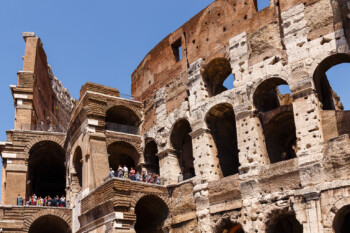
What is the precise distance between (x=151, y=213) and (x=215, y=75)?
20.7ft

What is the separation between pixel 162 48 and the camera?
23.0 metres

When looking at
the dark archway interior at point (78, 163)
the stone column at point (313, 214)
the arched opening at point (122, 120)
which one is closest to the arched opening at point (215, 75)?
the arched opening at point (122, 120)

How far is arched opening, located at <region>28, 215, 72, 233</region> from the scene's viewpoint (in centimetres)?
2211

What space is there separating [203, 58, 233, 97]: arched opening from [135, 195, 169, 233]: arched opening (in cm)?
487

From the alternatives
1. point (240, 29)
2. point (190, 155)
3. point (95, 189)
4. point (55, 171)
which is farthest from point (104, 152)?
point (55, 171)

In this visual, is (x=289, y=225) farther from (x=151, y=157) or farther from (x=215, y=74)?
(x=151, y=157)

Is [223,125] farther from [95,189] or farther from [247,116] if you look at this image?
[95,189]

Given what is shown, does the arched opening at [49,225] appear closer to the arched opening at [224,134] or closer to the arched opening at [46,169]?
→ the arched opening at [46,169]

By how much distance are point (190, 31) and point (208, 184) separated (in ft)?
22.9

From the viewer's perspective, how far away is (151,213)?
19922mm

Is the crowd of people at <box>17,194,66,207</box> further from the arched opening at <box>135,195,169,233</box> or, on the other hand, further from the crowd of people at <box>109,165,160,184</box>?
the crowd of people at <box>109,165,160,184</box>

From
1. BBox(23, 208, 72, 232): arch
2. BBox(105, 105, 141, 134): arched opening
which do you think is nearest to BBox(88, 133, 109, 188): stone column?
BBox(105, 105, 141, 134): arched opening

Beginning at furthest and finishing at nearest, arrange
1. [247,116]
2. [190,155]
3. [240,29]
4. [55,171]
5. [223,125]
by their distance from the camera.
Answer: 1. [55,171]
2. [190,155]
3. [223,125]
4. [240,29]
5. [247,116]

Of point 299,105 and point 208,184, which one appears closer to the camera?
point 299,105
